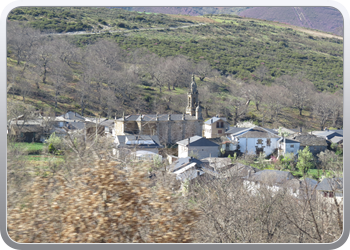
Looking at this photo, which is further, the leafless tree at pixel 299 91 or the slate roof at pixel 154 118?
the leafless tree at pixel 299 91

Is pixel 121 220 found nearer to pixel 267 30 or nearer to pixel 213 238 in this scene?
pixel 213 238

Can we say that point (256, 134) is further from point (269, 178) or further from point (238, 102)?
point (269, 178)

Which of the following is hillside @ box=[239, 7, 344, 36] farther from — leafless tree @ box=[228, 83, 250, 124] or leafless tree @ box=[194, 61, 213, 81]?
leafless tree @ box=[194, 61, 213, 81]

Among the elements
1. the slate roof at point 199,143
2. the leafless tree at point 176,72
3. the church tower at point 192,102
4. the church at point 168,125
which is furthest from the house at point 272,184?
the leafless tree at point 176,72

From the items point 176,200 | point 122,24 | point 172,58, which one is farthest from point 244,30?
point 176,200

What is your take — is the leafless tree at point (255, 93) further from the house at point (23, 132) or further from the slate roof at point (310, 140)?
the house at point (23, 132)

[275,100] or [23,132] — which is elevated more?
[23,132]

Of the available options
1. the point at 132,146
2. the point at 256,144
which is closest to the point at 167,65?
the point at 256,144

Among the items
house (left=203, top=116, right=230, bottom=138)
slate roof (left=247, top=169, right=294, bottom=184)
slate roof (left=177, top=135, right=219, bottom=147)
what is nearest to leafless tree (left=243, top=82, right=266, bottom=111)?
house (left=203, top=116, right=230, bottom=138)
